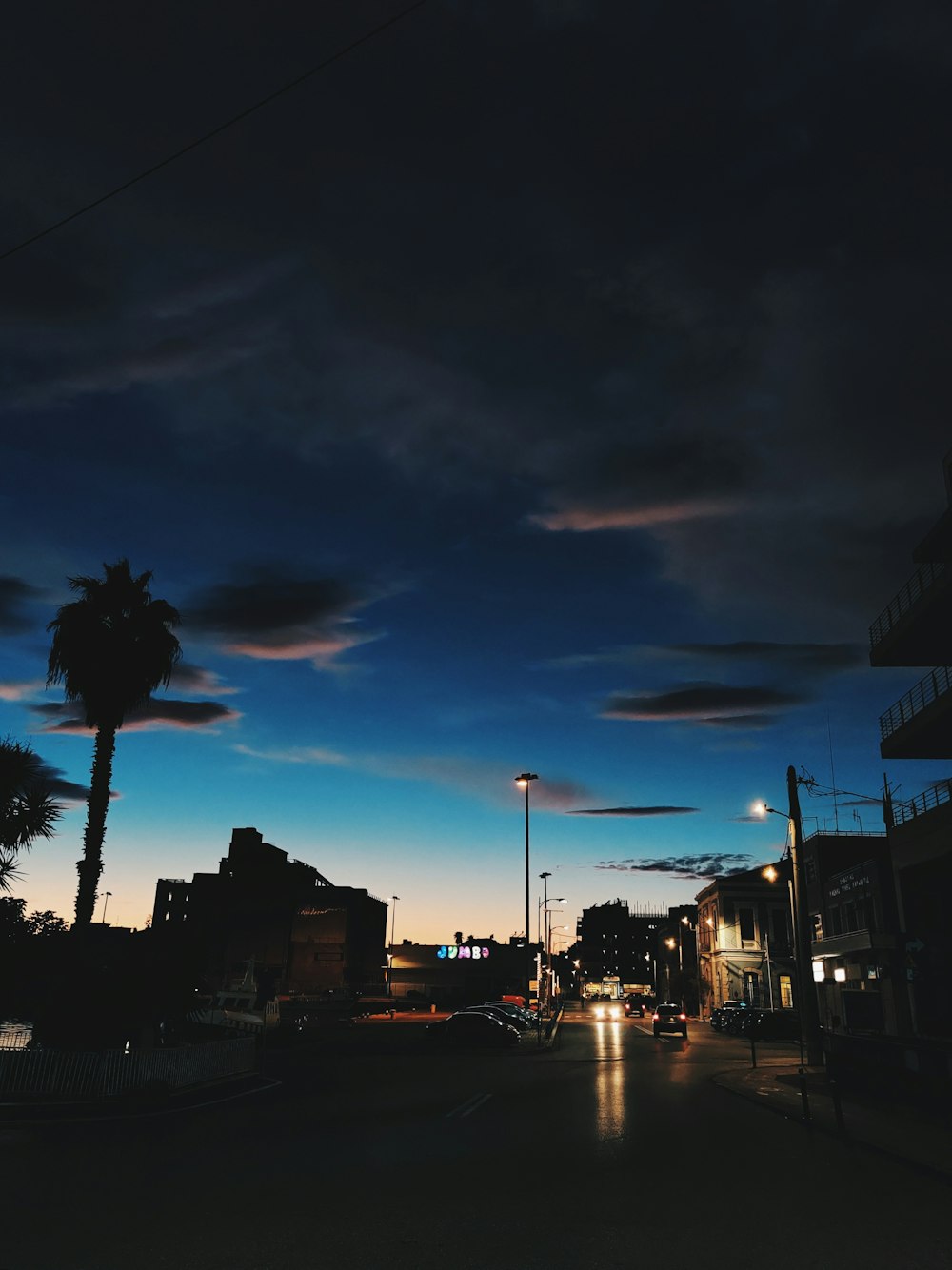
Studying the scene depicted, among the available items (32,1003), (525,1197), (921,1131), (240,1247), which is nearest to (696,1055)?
(921,1131)

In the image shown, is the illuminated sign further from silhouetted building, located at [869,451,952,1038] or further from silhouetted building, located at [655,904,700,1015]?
silhouetted building, located at [869,451,952,1038]

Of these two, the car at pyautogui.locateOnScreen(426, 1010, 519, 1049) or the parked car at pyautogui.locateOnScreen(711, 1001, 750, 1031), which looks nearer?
the car at pyautogui.locateOnScreen(426, 1010, 519, 1049)

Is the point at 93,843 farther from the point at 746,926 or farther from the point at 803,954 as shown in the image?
the point at 746,926

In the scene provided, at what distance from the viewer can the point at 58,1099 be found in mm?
18078

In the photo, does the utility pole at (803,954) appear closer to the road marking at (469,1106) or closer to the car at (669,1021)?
the road marking at (469,1106)

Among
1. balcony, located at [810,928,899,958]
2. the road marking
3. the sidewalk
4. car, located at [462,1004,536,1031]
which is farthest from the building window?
Answer: the road marking

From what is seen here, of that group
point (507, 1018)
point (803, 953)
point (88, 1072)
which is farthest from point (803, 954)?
point (507, 1018)

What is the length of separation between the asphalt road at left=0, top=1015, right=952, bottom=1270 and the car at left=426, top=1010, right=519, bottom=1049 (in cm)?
2073

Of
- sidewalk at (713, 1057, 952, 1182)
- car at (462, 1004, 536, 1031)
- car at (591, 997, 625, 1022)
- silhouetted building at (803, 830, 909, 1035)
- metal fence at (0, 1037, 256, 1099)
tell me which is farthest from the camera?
car at (591, 997, 625, 1022)

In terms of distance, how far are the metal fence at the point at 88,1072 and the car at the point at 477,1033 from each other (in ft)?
71.0

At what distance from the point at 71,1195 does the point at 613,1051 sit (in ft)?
101

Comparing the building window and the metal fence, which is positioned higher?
the building window

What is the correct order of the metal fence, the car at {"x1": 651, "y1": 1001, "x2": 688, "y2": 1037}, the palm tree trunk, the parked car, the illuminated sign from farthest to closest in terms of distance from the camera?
the illuminated sign
the parked car
the car at {"x1": 651, "y1": 1001, "x2": 688, "y2": 1037}
the palm tree trunk
the metal fence

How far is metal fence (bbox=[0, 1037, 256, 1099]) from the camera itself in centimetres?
1828
